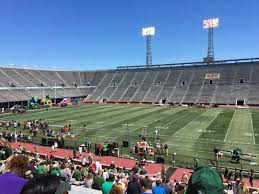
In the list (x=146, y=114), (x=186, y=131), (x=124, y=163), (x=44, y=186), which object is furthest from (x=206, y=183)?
(x=146, y=114)

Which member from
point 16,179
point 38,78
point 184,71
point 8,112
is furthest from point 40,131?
point 184,71

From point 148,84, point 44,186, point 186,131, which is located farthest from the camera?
point 148,84

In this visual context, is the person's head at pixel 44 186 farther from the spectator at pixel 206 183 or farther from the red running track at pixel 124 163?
the red running track at pixel 124 163

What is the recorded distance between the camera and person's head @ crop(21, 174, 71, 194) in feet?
10.1

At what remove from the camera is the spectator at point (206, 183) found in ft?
8.60

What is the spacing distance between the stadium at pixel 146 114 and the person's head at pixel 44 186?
1745cm

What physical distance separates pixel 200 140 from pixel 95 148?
11.6 m

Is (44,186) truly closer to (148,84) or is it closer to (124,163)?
(124,163)

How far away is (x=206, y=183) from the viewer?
2621mm

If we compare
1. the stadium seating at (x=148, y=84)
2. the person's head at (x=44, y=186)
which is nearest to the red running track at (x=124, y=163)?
the person's head at (x=44, y=186)

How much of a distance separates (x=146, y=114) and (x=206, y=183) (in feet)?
176

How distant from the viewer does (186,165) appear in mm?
24797

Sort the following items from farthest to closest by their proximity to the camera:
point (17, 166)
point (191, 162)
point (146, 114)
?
point (146, 114)
point (191, 162)
point (17, 166)

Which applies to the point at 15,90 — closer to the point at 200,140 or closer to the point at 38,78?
the point at 38,78
